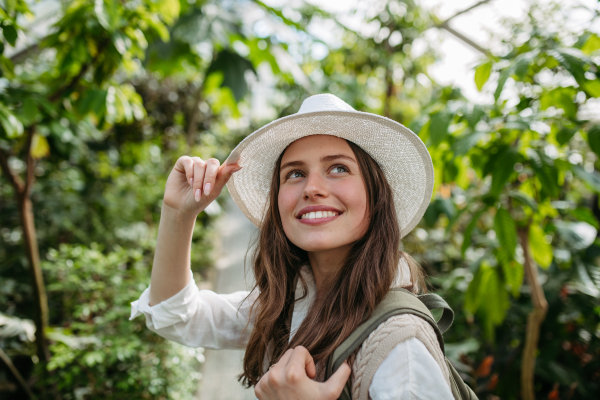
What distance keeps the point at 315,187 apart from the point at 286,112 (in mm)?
2255

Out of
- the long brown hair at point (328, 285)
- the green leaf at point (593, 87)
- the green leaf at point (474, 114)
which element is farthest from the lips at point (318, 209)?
the green leaf at point (593, 87)

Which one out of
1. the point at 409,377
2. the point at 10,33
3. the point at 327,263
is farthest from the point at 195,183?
the point at 10,33

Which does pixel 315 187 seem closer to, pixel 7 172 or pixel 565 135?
pixel 565 135

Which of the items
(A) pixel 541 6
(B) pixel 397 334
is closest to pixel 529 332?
(B) pixel 397 334

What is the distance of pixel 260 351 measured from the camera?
101cm

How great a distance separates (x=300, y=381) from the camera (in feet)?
2.41

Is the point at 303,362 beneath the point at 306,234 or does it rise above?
beneath

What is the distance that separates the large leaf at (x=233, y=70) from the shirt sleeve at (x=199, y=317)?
1.54 m

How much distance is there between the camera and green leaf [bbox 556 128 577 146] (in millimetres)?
1286

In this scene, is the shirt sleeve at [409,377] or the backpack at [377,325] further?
the backpack at [377,325]

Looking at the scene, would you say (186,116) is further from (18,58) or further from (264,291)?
(264,291)

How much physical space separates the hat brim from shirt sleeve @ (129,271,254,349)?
0.30 metres

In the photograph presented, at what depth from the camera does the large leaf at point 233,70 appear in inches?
94.6

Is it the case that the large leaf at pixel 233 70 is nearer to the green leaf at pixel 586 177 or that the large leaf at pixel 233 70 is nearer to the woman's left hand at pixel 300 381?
the green leaf at pixel 586 177
